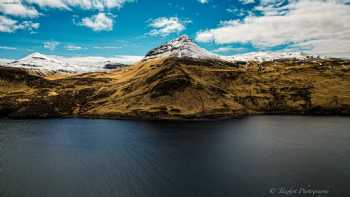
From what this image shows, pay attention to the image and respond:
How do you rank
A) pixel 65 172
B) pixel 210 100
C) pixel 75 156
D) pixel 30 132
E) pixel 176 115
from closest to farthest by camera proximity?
pixel 65 172
pixel 75 156
pixel 30 132
pixel 176 115
pixel 210 100

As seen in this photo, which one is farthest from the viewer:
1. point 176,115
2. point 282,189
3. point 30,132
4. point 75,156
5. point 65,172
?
point 176,115

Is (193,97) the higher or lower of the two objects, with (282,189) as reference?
higher

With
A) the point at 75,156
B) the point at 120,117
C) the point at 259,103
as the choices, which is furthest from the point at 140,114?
the point at 75,156

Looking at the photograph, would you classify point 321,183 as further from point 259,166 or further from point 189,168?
point 189,168

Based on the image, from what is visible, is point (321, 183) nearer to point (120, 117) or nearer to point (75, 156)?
point (75, 156)

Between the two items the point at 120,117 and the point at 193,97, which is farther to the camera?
the point at 193,97

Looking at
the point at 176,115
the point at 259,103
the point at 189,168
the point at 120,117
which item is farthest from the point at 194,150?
the point at 259,103
